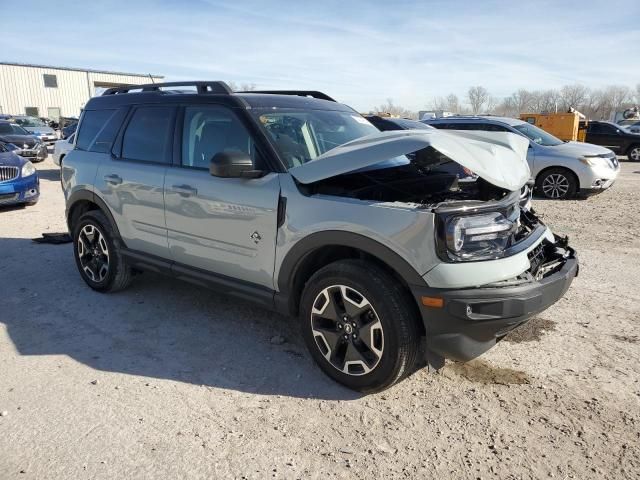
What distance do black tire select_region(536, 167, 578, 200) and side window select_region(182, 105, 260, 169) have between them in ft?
28.0

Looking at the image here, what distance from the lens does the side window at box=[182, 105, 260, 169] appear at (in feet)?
11.8

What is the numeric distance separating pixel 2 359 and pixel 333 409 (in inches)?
97.5

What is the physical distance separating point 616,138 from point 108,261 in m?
21.3

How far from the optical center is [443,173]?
395 centimetres

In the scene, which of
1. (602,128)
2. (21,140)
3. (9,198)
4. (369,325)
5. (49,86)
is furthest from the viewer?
(49,86)

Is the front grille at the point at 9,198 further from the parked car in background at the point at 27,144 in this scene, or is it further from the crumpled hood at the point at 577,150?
the crumpled hood at the point at 577,150

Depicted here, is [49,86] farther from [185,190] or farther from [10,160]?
[185,190]

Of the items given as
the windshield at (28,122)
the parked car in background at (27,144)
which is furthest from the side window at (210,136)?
the windshield at (28,122)

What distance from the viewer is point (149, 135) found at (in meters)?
4.32

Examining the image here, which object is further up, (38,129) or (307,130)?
(307,130)

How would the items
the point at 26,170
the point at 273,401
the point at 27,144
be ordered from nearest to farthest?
the point at 273,401 → the point at 26,170 → the point at 27,144

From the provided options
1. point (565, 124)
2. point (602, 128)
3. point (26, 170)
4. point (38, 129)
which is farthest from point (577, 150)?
point (38, 129)

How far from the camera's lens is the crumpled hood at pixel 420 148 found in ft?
9.44

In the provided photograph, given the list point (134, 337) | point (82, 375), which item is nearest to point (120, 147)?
point (134, 337)
